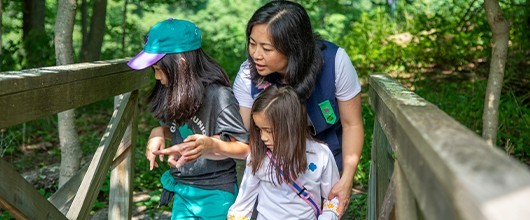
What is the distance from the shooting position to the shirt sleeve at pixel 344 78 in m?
2.60

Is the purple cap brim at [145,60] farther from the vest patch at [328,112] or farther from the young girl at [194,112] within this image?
the vest patch at [328,112]

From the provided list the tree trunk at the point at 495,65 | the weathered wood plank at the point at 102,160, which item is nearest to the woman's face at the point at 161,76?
the weathered wood plank at the point at 102,160

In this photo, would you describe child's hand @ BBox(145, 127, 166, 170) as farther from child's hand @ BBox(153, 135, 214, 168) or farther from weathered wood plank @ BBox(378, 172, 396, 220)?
weathered wood plank @ BBox(378, 172, 396, 220)

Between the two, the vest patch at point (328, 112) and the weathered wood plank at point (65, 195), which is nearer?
the vest patch at point (328, 112)

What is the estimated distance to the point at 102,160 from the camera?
9.80 feet

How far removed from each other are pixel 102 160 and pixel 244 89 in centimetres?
75

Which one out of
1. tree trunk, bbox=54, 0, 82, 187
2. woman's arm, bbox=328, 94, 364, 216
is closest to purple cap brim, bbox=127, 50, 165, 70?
woman's arm, bbox=328, 94, 364, 216

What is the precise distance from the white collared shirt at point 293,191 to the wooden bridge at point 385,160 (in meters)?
0.24

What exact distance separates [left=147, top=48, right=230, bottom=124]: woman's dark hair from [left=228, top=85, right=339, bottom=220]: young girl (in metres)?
0.26

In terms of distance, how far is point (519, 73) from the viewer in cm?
733

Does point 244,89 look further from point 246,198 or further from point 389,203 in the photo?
point 389,203

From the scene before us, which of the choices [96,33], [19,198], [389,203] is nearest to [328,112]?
[389,203]

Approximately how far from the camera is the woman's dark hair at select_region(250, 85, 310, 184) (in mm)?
2453

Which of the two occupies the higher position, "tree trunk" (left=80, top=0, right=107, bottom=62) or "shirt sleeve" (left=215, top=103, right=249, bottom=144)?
"shirt sleeve" (left=215, top=103, right=249, bottom=144)
